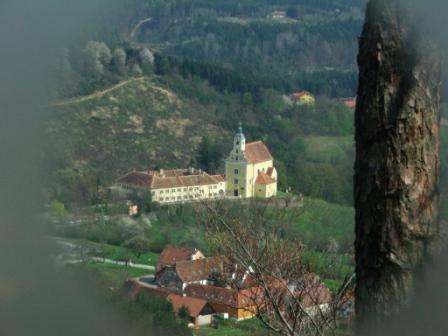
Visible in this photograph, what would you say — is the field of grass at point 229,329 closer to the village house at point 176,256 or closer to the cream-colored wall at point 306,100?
the village house at point 176,256

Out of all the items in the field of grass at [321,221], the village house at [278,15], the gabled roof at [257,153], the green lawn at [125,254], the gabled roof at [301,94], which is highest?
the village house at [278,15]

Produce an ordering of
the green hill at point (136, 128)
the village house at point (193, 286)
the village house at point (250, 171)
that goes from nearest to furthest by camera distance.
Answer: the village house at point (193, 286) → the village house at point (250, 171) → the green hill at point (136, 128)

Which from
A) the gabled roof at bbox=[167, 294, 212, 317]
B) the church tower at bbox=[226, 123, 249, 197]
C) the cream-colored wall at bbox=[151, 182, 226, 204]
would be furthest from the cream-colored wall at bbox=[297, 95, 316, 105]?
the gabled roof at bbox=[167, 294, 212, 317]

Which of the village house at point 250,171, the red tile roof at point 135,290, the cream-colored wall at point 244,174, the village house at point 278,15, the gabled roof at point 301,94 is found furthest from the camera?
the village house at point 278,15

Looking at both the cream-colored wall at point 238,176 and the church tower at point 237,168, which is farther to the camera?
the church tower at point 237,168

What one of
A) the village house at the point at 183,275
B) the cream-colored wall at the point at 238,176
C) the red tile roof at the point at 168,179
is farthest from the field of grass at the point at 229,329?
the cream-colored wall at the point at 238,176

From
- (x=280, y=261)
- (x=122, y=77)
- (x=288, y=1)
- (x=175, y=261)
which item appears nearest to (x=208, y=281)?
(x=175, y=261)

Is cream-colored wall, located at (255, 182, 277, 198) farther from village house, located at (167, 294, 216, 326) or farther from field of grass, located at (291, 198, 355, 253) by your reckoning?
village house, located at (167, 294, 216, 326)
